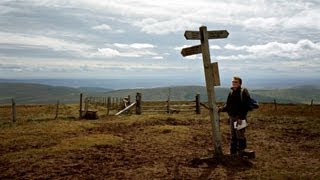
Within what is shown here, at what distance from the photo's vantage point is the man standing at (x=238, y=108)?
11620mm

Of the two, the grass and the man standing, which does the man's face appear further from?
the grass

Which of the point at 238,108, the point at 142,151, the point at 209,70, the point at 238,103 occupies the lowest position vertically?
the point at 142,151

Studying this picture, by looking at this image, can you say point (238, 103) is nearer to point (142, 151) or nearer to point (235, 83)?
point (235, 83)

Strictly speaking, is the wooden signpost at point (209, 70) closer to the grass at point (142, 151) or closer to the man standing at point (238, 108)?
the man standing at point (238, 108)

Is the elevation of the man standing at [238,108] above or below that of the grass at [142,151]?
above

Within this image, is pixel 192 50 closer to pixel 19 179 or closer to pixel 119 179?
pixel 119 179

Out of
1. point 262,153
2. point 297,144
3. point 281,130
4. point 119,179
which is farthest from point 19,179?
point 281,130

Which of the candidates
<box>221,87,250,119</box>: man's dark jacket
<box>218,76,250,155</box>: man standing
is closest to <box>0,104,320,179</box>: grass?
<box>218,76,250,155</box>: man standing

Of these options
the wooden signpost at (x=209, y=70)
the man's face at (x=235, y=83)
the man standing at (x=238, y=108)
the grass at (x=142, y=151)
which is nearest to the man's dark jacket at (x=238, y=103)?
the man standing at (x=238, y=108)

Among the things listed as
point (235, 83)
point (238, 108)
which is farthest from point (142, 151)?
point (235, 83)

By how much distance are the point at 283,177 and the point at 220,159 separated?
7.19 feet

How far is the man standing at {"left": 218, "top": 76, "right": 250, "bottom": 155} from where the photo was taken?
11.6m

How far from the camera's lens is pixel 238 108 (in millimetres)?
11766

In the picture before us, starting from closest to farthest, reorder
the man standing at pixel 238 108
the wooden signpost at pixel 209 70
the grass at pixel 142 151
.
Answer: the grass at pixel 142 151 < the wooden signpost at pixel 209 70 < the man standing at pixel 238 108
